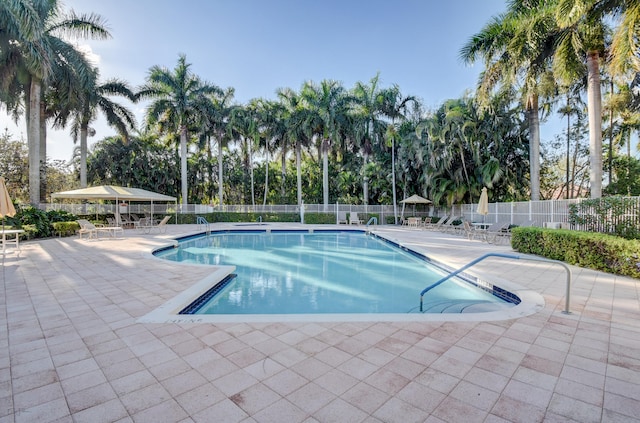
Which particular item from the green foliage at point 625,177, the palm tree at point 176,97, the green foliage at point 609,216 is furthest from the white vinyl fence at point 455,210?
the green foliage at point 625,177

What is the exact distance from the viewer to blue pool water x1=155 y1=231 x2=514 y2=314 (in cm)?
514

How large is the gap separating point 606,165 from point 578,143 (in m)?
2.19

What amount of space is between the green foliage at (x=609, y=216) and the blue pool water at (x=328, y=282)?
3849 millimetres

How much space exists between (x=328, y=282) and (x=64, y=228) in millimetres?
11770

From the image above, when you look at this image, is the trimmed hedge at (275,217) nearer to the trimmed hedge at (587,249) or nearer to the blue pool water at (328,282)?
the blue pool water at (328,282)

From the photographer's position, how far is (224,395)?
2072 millimetres

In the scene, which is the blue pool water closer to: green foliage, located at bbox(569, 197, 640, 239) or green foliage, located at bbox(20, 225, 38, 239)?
green foliage, located at bbox(569, 197, 640, 239)

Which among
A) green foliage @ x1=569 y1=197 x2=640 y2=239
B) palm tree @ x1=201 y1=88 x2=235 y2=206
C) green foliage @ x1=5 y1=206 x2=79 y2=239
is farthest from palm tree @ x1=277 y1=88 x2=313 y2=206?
green foliage @ x1=569 y1=197 x2=640 y2=239

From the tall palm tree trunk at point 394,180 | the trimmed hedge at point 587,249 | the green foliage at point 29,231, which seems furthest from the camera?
the tall palm tree trunk at point 394,180

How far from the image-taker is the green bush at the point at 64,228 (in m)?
12.0

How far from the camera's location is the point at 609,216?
709 cm

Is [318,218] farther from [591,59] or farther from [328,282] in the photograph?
[591,59]

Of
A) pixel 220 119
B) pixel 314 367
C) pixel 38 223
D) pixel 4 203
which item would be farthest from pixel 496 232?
pixel 220 119

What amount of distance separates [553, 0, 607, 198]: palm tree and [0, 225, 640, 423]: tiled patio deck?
6562 mm
